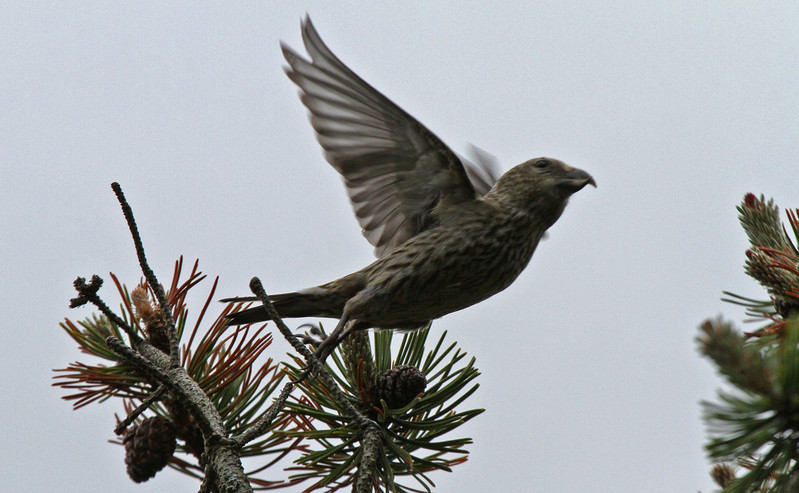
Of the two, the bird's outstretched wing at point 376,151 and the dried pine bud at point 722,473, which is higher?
the bird's outstretched wing at point 376,151

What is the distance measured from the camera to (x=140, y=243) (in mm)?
2119

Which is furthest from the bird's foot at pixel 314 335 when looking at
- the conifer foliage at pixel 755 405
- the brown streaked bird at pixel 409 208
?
the conifer foliage at pixel 755 405

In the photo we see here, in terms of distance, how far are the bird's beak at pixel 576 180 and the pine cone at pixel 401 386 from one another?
1.75 m

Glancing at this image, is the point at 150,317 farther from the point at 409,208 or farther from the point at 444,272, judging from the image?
the point at 409,208

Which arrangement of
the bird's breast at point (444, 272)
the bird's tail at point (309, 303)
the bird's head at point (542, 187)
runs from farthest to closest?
1. the bird's head at point (542, 187)
2. the bird's tail at point (309, 303)
3. the bird's breast at point (444, 272)

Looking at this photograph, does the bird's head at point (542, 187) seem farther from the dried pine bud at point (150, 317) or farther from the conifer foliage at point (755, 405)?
the conifer foliage at point (755, 405)

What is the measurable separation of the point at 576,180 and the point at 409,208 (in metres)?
0.92

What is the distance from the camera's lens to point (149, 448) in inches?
104

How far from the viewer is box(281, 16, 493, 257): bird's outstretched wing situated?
12.5 ft

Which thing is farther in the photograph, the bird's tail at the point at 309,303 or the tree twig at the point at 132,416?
the bird's tail at the point at 309,303

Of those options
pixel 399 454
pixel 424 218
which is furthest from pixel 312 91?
pixel 399 454

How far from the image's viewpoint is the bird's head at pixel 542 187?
4.00 m

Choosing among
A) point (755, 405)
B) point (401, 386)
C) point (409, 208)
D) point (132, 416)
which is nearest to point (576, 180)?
point (409, 208)

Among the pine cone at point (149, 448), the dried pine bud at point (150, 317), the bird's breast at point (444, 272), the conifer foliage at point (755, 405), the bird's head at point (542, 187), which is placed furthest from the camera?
the bird's head at point (542, 187)
